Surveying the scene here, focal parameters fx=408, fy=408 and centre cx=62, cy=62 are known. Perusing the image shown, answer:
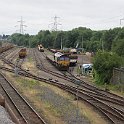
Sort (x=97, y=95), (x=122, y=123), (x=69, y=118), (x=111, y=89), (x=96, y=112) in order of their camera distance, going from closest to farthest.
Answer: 1. (x=122, y=123)
2. (x=69, y=118)
3. (x=96, y=112)
4. (x=97, y=95)
5. (x=111, y=89)

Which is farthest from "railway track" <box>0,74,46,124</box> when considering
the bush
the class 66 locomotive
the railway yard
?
the class 66 locomotive

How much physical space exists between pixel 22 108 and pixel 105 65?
15692 millimetres

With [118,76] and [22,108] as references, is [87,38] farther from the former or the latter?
[22,108]

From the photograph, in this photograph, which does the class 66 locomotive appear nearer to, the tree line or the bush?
the bush

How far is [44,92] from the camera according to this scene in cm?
3281

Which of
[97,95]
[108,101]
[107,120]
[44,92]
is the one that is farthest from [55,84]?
[107,120]

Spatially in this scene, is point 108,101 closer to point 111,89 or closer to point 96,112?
point 96,112

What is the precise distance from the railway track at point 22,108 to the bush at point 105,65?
366 inches

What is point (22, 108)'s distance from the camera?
25.5 m

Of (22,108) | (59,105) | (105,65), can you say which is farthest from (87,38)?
(22,108)

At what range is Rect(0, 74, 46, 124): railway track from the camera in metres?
21.7

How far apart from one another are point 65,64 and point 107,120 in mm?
34221

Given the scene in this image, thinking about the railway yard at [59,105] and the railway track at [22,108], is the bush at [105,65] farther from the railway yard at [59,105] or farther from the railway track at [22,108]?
the railway track at [22,108]

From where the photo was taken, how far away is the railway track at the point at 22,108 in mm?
21656
